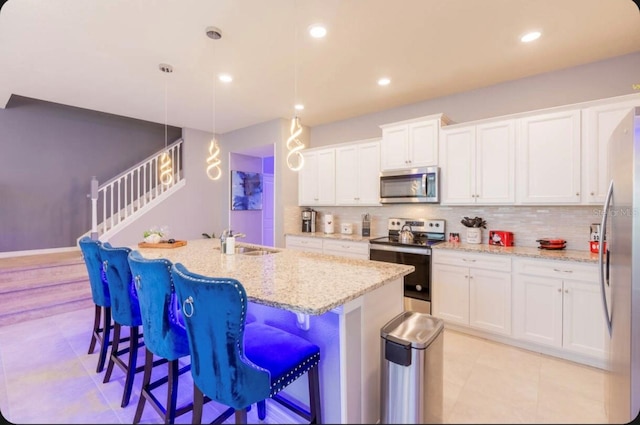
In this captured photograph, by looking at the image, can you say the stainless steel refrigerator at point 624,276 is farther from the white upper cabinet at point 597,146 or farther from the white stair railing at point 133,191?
the white stair railing at point 133,191

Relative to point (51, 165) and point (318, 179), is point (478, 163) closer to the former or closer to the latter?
point (318, 179)

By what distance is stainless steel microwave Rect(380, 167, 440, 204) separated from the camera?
349cm

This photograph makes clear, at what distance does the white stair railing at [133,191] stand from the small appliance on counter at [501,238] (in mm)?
5097

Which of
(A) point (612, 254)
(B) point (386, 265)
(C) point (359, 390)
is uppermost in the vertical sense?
(A) point (612, 254)

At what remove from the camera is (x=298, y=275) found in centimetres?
184

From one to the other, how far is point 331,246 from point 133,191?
405 centimetres

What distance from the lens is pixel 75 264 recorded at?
153 inches

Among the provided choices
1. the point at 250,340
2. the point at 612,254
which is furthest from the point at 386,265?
the point at 612,254

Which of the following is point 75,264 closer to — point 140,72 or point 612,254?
point 140,72

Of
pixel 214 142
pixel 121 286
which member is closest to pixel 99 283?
pixel 121 286

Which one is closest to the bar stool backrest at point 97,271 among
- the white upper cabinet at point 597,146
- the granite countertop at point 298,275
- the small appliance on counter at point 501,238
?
the granite countertop at point 298,275

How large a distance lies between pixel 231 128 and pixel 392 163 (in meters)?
3.26

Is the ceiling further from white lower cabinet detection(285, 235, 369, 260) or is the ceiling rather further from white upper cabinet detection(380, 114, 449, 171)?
white lower cabinet detection(285, 235, 369, 260)

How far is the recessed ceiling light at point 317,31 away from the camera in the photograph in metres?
2.32
